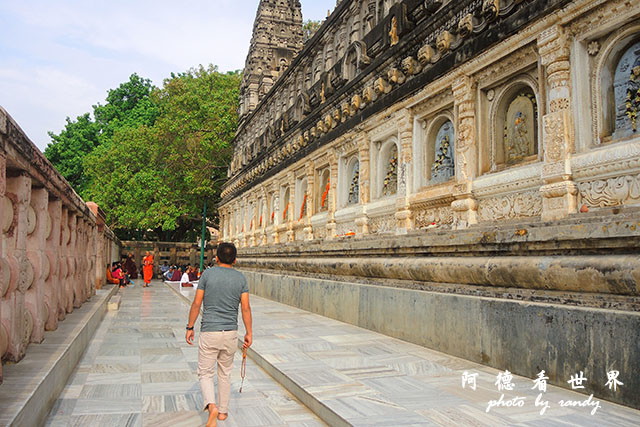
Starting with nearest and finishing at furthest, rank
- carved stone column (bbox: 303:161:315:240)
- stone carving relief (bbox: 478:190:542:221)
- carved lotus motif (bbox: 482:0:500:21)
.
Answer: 1. stone carving relief (bbox: 478:190:542:221)
2. carved lotus motif (bbox: 482:0:500:21)
3. carved stone column (bbox: 303:161:315:240)

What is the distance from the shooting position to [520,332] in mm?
4812

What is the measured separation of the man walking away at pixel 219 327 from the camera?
385 cm

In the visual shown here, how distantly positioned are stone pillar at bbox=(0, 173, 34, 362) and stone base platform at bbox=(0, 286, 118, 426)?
185 millimetres

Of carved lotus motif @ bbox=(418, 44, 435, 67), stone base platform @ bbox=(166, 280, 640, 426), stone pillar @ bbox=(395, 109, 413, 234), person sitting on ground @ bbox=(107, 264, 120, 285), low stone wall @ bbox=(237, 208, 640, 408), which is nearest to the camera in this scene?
stone base platform @ bbox=(166, 280, 640, 426)

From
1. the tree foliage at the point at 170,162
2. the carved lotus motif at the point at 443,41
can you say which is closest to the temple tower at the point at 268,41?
the tree foliage at the point at 170,162

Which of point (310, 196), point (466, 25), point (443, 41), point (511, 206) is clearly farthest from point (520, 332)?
point (310, 196)

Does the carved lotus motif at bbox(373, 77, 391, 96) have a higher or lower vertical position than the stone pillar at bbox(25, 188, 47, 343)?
higher

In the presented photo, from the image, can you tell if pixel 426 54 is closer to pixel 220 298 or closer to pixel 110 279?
pixel 220 298

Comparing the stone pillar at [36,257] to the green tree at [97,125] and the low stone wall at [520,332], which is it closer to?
the low stone wall at [520,332]

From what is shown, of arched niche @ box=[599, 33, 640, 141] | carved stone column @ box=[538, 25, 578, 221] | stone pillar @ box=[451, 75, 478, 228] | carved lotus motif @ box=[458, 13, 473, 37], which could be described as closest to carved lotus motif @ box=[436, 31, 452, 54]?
carved lotus motif @ box=[458, 13, 473, 37]

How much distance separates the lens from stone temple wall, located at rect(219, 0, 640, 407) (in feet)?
14.5

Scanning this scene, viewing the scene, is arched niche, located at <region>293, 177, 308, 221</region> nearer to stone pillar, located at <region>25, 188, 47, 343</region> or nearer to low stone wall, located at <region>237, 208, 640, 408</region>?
low stone wall, located at <region>237, 208, 640, 408</region>

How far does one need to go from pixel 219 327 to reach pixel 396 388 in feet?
5.42

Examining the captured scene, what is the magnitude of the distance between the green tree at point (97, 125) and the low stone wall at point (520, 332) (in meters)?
30.5
